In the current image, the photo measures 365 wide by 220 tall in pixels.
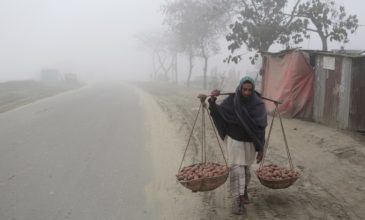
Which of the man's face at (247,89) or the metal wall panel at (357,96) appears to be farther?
the metal wall panel at (357,96)

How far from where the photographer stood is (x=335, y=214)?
5699mm

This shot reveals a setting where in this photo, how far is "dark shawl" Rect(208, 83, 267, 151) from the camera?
5.73 meters

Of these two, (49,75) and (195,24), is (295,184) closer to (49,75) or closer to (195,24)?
(195,24)

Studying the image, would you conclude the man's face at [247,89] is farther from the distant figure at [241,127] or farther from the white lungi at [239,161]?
the white lungi at [239,161]

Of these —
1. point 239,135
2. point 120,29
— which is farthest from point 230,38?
point 120,29

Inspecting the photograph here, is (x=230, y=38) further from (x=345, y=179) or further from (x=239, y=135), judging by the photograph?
(x=239, y=135)

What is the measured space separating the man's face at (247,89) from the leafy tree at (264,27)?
1347 centimetres

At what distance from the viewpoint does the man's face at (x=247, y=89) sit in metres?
5.63

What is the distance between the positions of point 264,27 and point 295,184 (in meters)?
12.6

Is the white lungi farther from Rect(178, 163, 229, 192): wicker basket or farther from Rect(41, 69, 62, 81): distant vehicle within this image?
Rect(41, 69, 62, 81): distant vehicle

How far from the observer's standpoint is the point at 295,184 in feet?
23.0

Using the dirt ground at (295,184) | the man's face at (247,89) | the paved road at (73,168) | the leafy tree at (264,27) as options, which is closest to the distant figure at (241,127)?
the man's face at (247,89)

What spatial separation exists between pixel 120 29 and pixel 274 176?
166 metres

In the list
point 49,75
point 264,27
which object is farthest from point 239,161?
point 49,75
